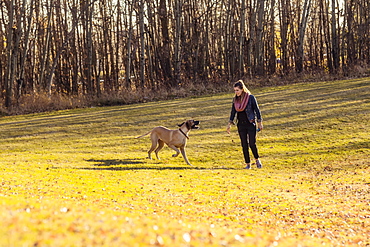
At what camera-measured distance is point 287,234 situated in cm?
663

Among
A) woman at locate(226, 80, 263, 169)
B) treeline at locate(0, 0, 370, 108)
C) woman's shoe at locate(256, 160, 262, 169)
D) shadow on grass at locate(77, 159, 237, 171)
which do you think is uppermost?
treeline at locate(0, 0, 370, 108)

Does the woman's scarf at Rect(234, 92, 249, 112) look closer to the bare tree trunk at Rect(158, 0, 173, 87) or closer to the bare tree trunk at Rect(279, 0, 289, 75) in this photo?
the bare tree trunk at Rect(279, 0, 289, 75)

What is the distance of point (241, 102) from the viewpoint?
11.8 m

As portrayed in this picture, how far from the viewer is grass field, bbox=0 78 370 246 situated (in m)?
4.81

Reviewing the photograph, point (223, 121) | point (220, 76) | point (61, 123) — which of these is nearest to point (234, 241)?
point (223, 121)

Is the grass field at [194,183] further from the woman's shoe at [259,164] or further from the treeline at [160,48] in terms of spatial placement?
the treeline at [160,48]

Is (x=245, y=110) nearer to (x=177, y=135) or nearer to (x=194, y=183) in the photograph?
(x=177, y=135)

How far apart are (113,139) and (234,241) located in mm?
14329

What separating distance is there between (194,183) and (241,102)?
9.09ft

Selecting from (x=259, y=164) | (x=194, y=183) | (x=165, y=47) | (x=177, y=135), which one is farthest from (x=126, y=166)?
(x=165, y=47)

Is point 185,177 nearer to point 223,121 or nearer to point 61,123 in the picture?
point 223,121

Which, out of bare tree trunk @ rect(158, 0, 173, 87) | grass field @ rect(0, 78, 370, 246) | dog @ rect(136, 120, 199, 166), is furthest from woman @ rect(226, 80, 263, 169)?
bare tree trunk @ rect(158, 0, 173, 87)

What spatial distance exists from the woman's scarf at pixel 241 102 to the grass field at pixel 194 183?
1.82m

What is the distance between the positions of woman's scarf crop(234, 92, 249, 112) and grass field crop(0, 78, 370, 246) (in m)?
1.82
